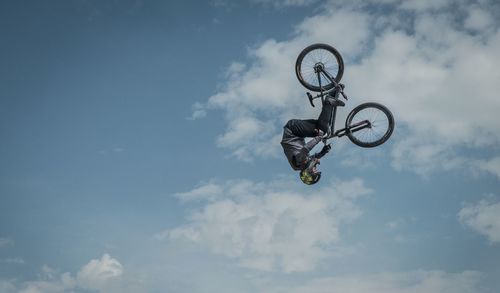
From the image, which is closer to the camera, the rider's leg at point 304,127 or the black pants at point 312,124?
the black pants at point 312,124

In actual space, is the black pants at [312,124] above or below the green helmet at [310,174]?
above

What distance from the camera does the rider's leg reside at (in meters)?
14.8

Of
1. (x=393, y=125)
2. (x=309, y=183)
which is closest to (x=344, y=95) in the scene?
(x=393, y=125)

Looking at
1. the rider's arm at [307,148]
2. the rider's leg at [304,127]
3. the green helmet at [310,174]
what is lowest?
the green helmet at [310,174]

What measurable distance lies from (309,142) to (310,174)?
922 mm

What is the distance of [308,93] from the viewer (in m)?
15.0

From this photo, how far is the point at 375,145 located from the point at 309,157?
2.47 m

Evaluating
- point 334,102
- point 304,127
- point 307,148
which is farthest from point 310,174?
point 334,102

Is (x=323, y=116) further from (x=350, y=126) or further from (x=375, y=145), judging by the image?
(x=375, y=145)

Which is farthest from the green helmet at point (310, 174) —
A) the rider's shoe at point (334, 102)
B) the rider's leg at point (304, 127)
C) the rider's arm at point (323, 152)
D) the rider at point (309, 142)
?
Result: the rider's shoe at point (334, 102)

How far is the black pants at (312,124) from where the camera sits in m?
14.6

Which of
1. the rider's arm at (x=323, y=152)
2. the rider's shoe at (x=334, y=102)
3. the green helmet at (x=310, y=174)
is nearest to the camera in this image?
the green helmet at (x=310, y=174)

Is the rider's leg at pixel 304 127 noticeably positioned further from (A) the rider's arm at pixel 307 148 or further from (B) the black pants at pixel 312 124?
(A) the rider's arm at pixel 307 148

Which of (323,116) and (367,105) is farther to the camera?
(367,105)
